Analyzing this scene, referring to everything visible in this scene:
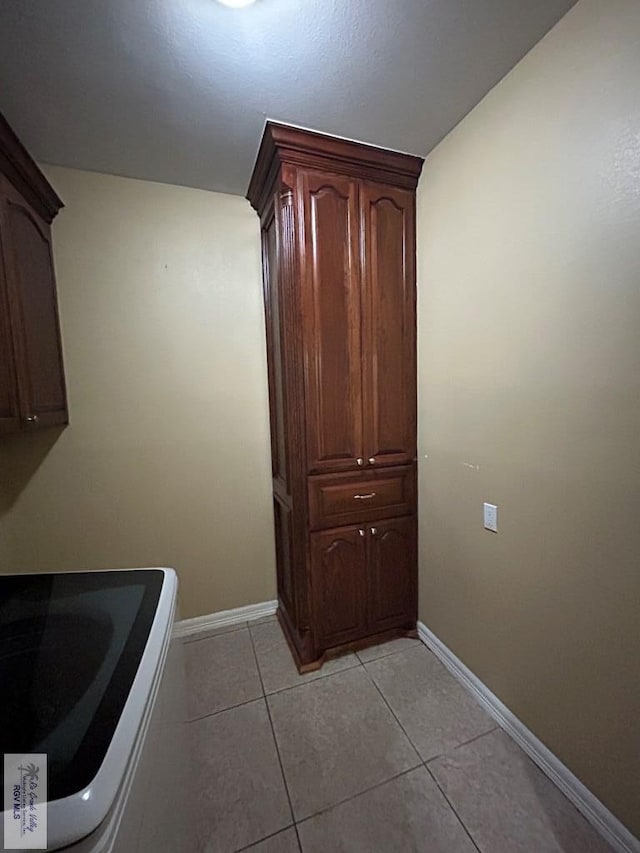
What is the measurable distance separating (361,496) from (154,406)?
126 centimetres

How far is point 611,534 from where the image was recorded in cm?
105

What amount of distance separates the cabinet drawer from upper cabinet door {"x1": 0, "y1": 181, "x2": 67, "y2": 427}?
1244 mm

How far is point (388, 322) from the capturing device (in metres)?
1.76

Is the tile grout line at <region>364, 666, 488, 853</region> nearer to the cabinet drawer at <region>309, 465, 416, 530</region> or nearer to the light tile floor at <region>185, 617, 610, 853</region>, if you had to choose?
the light tile floor at <region>185, 617, 610, 853</region>

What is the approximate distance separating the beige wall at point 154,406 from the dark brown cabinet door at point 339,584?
569 millimetres

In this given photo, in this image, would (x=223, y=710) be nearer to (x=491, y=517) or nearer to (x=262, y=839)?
(x=262, y=839)

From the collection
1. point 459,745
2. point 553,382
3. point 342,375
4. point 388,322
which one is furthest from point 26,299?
point 459,745

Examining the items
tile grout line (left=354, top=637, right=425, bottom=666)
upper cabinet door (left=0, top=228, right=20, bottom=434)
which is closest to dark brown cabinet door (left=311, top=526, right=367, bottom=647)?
tile grout line (left=354, top=637, right=425, bottom=666)

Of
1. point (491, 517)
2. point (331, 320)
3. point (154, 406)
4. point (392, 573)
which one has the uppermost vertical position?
point (331, 320)

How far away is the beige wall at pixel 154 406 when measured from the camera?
5.64 feet

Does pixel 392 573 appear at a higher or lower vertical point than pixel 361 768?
higher

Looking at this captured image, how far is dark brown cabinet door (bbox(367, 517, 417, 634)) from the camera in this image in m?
1.84

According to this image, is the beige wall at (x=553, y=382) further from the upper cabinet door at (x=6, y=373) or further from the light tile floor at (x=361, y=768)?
the upper cabinet door at (x=6, y=373)

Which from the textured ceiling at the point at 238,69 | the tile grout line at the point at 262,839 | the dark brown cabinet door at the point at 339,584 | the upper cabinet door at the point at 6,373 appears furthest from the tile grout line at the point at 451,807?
the textured ceiling at the point at 238,69
